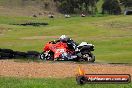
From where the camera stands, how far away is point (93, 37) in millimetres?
54531

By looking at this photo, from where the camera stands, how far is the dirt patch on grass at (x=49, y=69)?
19.0 metres

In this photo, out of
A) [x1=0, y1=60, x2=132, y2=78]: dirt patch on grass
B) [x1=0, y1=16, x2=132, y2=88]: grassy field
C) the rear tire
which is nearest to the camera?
[x1=0, y1=16, x2=132, y2=88]: grassy field

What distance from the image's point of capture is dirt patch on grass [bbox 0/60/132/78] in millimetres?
19031

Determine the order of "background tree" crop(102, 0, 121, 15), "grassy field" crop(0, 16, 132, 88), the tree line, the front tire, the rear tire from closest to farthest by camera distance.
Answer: "grassy field" crop(0, 16, 132, 88) < the rear tire < the front tire < the tree line < "background tree" crop(102, 0, 121, 15)

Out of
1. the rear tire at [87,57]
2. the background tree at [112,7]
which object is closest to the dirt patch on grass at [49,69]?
the rear tire at [87,57]

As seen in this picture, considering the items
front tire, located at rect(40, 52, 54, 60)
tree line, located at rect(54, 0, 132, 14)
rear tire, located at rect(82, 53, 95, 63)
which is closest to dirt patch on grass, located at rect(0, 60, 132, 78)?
rear tire, located at rect(82, 53, 95, 63)

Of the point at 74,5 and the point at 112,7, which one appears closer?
the point at 74,5

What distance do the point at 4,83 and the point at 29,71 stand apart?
4673 millimetres

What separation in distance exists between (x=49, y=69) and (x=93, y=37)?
3415cm

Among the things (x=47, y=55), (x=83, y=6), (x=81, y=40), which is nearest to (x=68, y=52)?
(x=47, y=55)

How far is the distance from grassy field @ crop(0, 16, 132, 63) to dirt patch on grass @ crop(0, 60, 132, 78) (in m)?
7.23

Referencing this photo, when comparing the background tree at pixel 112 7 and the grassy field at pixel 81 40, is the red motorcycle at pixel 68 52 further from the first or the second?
the background tree at pixel 112 7

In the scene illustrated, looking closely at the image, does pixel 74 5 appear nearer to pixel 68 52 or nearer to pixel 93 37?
pixel 93 37

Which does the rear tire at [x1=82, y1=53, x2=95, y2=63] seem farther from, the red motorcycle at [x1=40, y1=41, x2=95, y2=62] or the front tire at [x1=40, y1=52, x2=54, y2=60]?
the front tire at [x1=40, y1=52, x2=54, y2=60]
